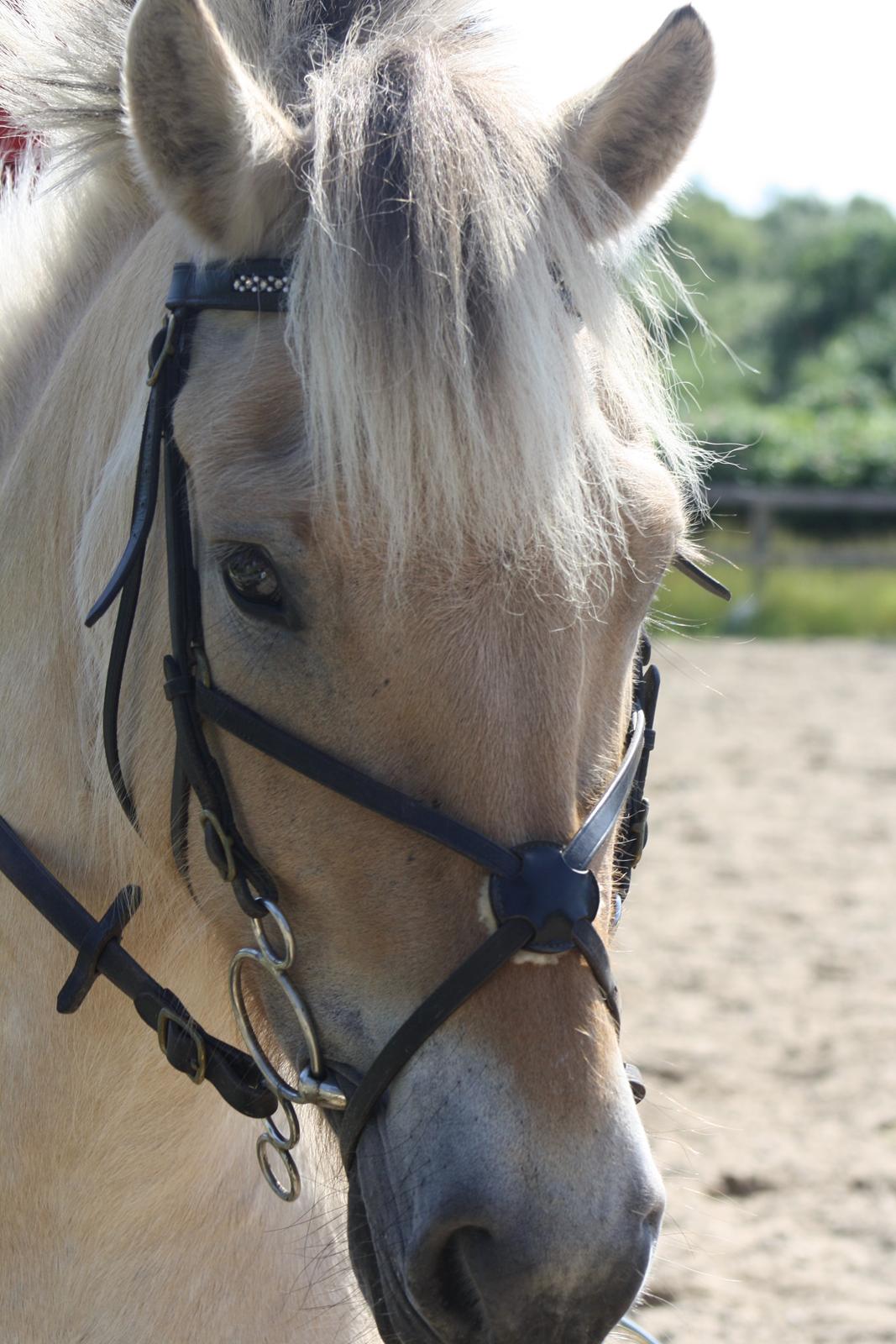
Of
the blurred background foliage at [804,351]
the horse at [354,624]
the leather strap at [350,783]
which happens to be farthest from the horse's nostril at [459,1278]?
the blurred background foliage at [804,351]

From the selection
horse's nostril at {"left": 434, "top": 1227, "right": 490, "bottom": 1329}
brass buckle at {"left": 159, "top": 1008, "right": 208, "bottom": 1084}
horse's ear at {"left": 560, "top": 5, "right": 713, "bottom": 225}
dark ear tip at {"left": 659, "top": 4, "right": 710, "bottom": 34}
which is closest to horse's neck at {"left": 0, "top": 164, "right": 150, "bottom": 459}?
horse's ear at {"left": 560, "top": 5, "right": 713, "bottom": 225}

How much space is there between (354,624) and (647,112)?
80 cm

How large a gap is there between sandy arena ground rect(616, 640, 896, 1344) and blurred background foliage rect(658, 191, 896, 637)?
1662 millimetres

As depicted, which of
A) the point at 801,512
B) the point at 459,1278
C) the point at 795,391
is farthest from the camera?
the point at 795,391

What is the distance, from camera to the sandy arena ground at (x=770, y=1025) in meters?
3.59

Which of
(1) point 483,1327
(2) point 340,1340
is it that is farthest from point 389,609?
(2) point 340,1340

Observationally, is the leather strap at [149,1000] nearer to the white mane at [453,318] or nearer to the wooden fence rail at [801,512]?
the white mane at [453,318]

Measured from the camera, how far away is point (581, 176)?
5.38ft

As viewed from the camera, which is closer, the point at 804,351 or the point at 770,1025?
the point at 770,1025

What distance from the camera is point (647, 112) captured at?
5.51ft

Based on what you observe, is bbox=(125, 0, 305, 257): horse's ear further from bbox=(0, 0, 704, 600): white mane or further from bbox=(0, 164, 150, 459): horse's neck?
bbox=(0, 164, 150, 459): horse's neck

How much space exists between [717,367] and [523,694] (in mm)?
36282

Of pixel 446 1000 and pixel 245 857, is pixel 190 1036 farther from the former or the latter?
pixel 446 1000

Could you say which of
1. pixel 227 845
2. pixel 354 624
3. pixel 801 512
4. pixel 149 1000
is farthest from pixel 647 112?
pixel 801 512
